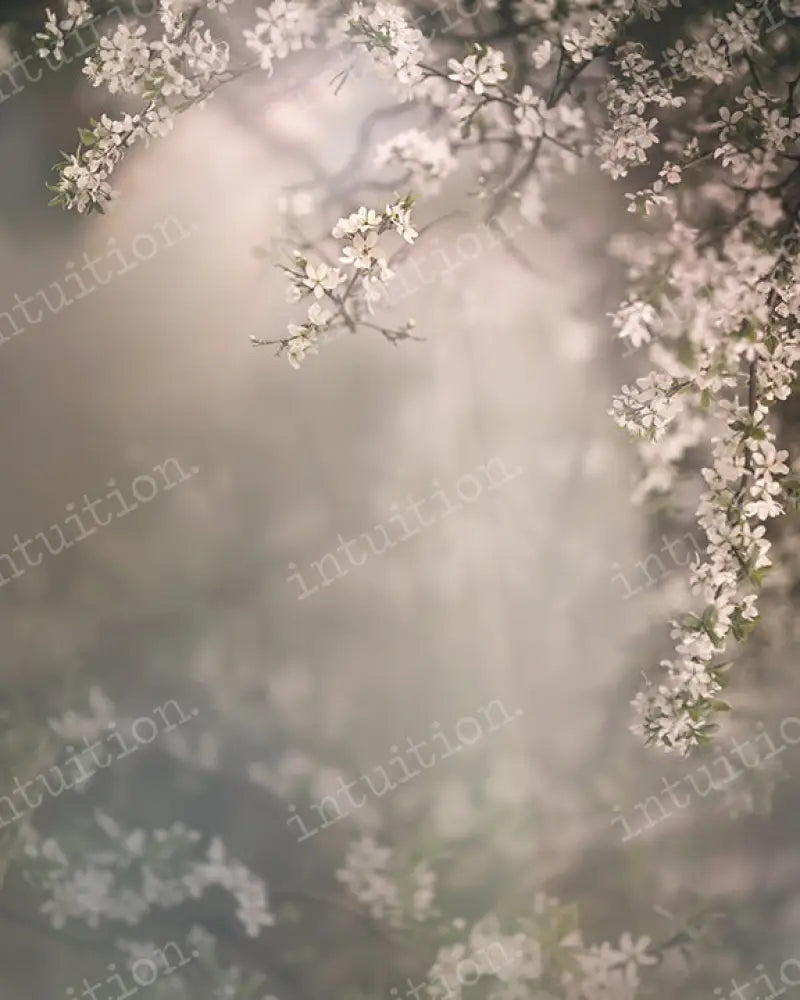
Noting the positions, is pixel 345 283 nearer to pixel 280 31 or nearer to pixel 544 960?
pixel 280 31

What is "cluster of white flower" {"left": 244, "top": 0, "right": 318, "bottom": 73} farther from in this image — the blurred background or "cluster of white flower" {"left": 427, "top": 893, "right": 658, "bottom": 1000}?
"cluster of white flower" {"left": 427, "top": 893, "right": 658, "bottom": 1000}

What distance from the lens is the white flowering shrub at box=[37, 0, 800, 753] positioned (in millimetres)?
1547

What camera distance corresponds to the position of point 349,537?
161 centimetres

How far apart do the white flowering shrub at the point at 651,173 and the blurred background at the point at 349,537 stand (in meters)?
0.05

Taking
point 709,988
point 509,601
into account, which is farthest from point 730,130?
point 709,988

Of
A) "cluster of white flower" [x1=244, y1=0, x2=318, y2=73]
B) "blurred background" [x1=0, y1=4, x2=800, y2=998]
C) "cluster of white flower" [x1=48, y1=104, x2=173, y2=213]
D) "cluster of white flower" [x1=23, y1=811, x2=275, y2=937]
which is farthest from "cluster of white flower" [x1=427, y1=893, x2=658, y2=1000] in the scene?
"cluster of white flower" [x1=244, y1=0, x2=318, y2=73]

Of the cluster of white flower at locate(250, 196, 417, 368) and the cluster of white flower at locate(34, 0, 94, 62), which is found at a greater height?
the cluster of white flower at locate(34, 0, 94, 62)

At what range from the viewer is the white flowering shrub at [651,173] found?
1.55 metres

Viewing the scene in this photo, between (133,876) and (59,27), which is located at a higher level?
(59,27)

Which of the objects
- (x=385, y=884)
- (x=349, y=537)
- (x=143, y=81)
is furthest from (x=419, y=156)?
(x=385, y=884)

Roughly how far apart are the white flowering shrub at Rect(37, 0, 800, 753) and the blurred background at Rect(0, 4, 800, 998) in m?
0.05

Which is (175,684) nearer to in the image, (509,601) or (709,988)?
(509,601)

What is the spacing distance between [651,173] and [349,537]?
2.55ft

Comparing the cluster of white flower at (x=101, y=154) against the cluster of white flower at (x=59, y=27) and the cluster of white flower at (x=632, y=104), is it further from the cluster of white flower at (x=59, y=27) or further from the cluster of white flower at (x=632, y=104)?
the cluster of white flower at (x=632, y=104)
